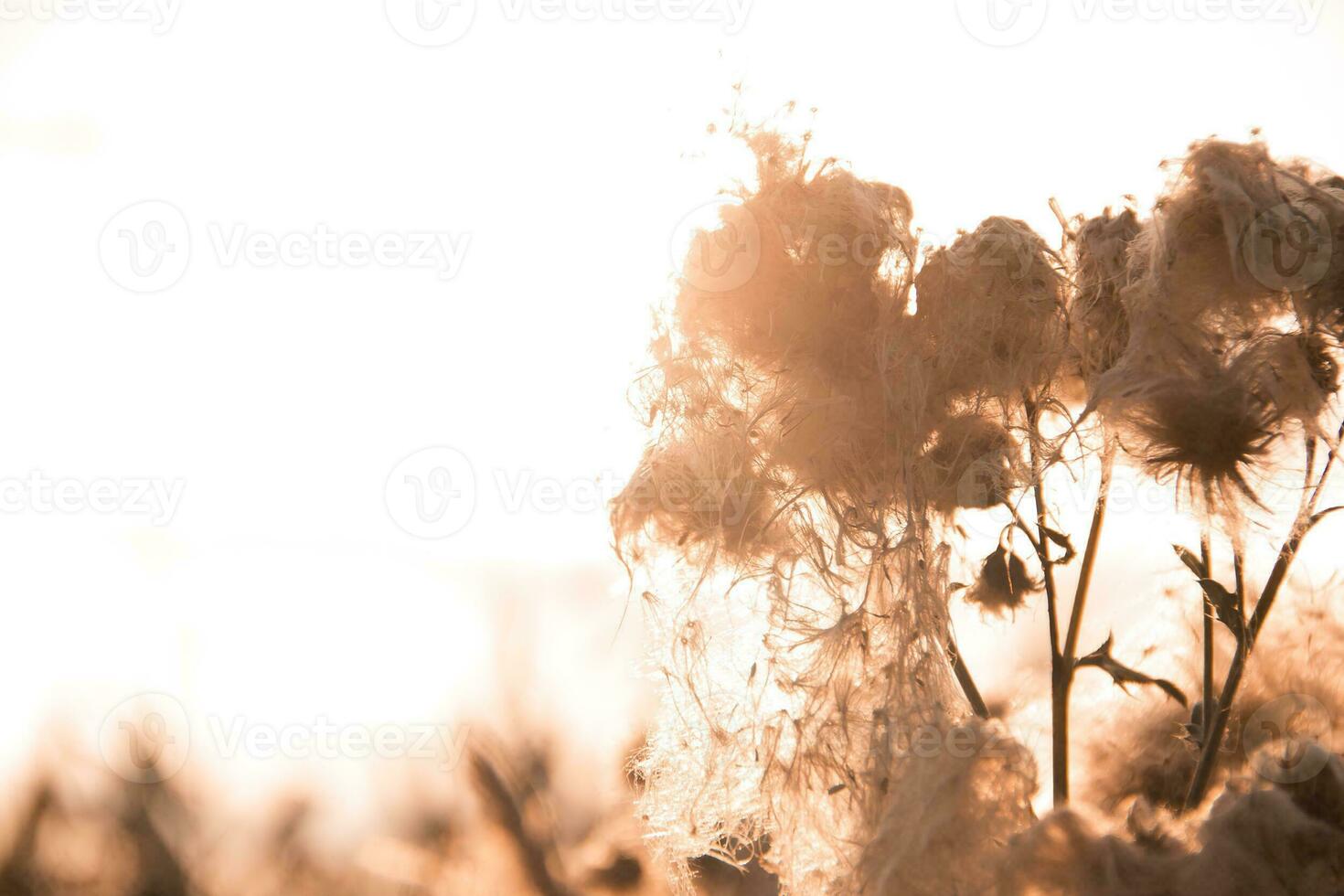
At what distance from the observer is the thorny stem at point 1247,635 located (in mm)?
1344

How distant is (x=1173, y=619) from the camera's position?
6.14 ft

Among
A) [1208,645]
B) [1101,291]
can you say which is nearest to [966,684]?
[1208,645]

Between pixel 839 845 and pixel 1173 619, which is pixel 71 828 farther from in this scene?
pixel 1173 619

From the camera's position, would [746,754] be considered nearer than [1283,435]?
No

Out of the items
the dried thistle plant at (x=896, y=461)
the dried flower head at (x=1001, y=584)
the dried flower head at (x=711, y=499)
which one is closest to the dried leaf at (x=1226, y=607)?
the dried thistle plant at (x=896, y=461)

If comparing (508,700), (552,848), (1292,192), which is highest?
(1292,192)

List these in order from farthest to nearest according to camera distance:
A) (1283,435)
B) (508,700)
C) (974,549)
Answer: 1. (508,700)
2. (974,549)
3. (1283,435)

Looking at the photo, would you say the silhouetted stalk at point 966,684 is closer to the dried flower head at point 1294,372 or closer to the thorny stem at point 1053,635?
the thorny stem at point 1053,635

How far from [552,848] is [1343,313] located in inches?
83.6

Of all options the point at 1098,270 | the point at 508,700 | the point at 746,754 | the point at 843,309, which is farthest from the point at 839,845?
the point at 508,700

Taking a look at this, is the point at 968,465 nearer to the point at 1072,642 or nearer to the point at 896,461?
the point at 896,461

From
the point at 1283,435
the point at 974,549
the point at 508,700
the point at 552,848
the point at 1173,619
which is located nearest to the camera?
the point at 1283,435

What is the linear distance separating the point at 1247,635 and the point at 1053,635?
28cm

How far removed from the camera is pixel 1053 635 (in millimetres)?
1617
